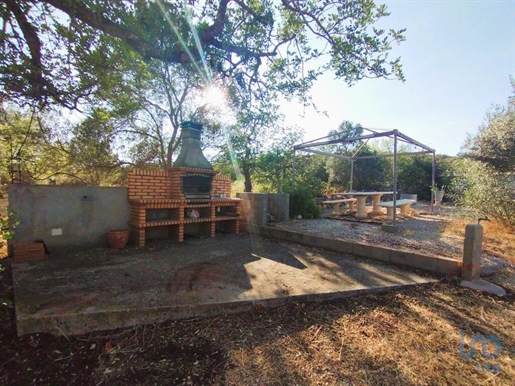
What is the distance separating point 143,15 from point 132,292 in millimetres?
3754

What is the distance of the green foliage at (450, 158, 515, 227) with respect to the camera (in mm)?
5045

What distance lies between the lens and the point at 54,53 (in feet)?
11.8

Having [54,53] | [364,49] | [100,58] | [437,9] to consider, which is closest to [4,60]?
[54,53]

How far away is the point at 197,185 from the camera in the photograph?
4.82 metres

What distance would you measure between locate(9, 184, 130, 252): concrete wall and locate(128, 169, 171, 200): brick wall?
0.59ft

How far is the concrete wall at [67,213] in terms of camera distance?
125 inches

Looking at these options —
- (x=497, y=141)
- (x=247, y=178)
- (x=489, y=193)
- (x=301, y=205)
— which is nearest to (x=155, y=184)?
(x=301, y=205)

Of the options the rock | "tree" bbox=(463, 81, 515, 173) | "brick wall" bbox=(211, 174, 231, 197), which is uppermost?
"tree" bbox=(463, 81, 515, 173)

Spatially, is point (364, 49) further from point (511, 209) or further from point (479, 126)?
point (511, 209)

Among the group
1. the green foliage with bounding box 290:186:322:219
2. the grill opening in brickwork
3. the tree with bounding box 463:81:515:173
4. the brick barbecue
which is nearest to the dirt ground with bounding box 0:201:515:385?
the brick barbecue

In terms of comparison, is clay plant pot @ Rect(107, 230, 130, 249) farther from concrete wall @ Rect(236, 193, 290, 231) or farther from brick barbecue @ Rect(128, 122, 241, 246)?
concrete wall @ Rect(236, 193, 290, 231)

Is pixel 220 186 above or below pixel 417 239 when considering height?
above

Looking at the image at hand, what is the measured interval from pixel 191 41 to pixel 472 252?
16.0 ft

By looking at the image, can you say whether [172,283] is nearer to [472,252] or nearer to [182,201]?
[182,201]
